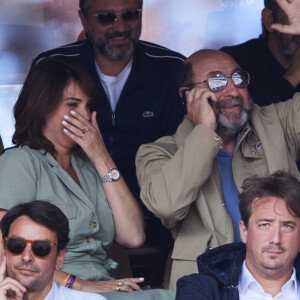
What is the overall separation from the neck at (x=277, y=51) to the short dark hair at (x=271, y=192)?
5.76 feet

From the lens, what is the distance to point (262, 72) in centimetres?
525

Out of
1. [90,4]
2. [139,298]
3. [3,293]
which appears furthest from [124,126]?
[3,293]

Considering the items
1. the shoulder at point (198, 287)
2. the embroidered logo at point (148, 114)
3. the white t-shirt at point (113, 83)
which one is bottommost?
A: the shoulder at point (198, 287)

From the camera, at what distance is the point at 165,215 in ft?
13.5

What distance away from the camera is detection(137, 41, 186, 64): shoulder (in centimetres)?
514

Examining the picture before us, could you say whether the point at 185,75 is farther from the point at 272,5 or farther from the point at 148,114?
the point at 272,5

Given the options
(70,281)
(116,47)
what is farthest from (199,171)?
(116,47)

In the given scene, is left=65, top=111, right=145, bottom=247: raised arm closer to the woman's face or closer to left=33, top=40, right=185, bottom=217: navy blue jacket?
the woman's face

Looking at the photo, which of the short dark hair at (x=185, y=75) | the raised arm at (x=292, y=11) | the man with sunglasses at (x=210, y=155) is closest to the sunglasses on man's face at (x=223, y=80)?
the man with sunglasses at (x=210, y=155)

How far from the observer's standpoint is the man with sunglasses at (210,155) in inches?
162

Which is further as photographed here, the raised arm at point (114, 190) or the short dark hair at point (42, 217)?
the raised arm at point (114, 190)

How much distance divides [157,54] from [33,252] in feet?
6.86

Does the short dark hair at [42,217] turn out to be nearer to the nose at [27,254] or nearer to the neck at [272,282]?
the nose at [27,254]

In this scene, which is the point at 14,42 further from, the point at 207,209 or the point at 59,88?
the point at 207,209
